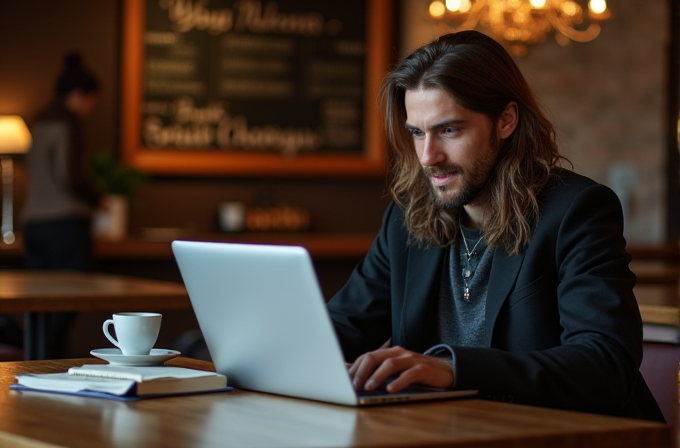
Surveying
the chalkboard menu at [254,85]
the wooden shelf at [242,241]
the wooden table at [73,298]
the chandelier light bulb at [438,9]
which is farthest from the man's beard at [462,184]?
the chalkboard menu at [254,85]

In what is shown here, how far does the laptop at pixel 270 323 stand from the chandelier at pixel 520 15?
3521 mm

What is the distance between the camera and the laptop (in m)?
1.39

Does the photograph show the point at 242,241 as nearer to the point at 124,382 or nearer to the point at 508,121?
the point at 508,121

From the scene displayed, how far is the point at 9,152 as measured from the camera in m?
5.35

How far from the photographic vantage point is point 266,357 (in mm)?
1529

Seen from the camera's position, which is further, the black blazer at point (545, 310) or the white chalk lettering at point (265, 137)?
the white chalk lettering at point (265, 137)

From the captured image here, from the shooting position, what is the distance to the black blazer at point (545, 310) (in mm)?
1590

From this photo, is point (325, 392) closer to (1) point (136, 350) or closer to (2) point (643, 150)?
(1) point (136, 350)

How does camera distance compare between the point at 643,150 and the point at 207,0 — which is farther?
the point at 643,150

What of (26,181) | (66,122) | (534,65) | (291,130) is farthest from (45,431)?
(534,65)

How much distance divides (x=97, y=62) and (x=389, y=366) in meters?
4.61

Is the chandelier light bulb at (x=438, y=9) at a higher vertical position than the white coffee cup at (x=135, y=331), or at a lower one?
higher

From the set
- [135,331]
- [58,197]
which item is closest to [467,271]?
[135,331]

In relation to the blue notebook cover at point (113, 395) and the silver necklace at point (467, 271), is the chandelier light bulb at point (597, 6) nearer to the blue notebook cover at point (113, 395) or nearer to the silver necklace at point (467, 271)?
the silver necklace at point (467, 271)
